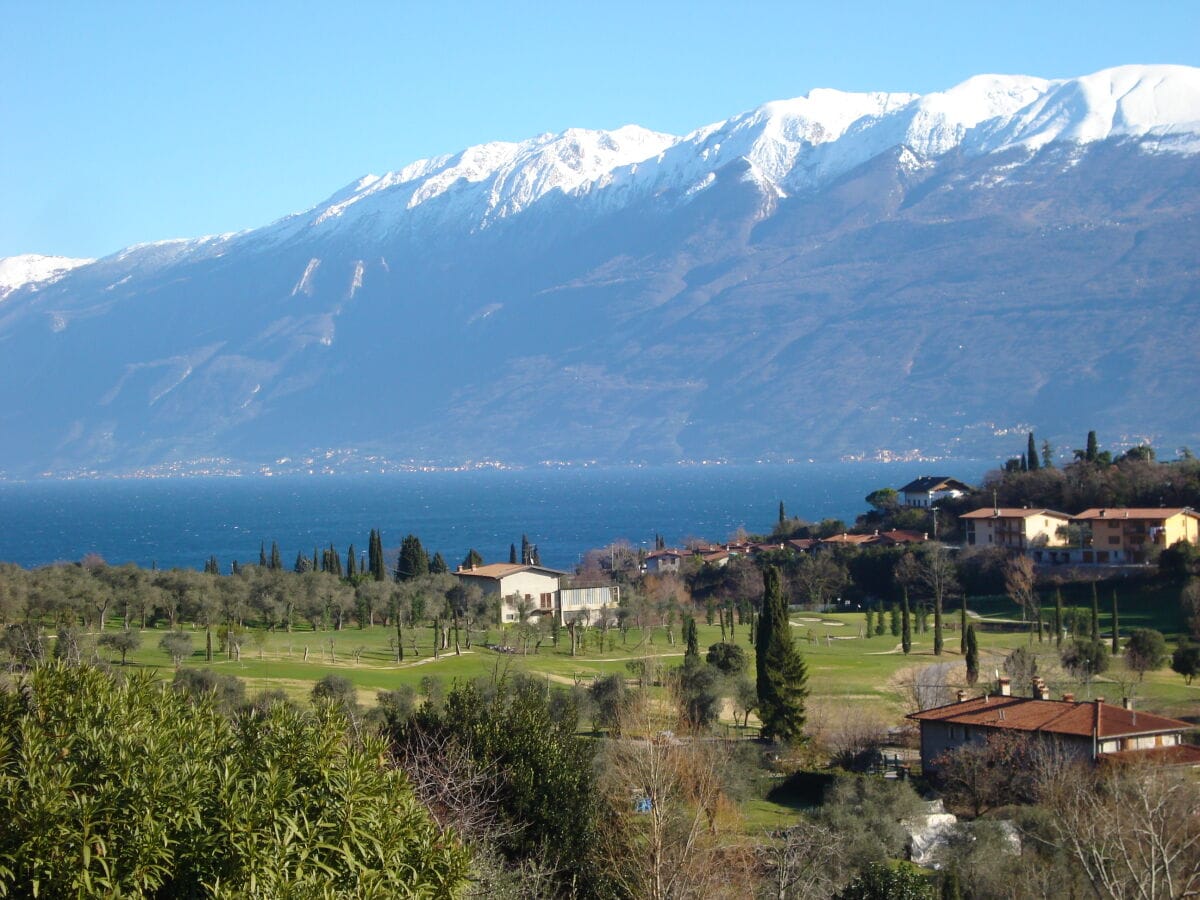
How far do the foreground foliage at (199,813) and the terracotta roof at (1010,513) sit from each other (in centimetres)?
7226

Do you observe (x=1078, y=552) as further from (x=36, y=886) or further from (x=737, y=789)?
(x=36, y=886)

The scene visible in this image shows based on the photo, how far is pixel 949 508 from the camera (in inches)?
3688

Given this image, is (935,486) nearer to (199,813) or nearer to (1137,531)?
(1137,531)

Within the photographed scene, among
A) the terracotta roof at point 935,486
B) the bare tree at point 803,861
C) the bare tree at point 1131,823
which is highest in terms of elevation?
the terracotta roof at point 935,486

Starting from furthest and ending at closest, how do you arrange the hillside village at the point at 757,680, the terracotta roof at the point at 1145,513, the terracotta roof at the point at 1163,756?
the terracotta roof at the point at 1145,513, the terracotta roof at the point at 1163,756, the hillside village at the point at 757,680

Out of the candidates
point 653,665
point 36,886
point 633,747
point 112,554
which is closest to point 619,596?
point 653,665

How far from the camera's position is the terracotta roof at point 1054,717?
34719 millimetres

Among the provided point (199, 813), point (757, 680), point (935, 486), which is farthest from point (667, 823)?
point (935, 486)

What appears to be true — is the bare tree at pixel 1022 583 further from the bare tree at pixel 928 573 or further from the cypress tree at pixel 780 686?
the cypress tree at pixel 780 686

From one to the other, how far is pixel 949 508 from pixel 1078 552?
16534 millimetres

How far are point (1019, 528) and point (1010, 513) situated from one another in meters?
1.63

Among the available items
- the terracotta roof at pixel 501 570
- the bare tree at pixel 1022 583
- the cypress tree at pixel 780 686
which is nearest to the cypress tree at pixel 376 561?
the terracotta roof at pixel 501 570

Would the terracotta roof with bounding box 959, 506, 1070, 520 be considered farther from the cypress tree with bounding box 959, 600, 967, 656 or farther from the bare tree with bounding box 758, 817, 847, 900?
the bare tree with bounding box 758, 817, 847, 900

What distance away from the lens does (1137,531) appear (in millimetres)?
75062
